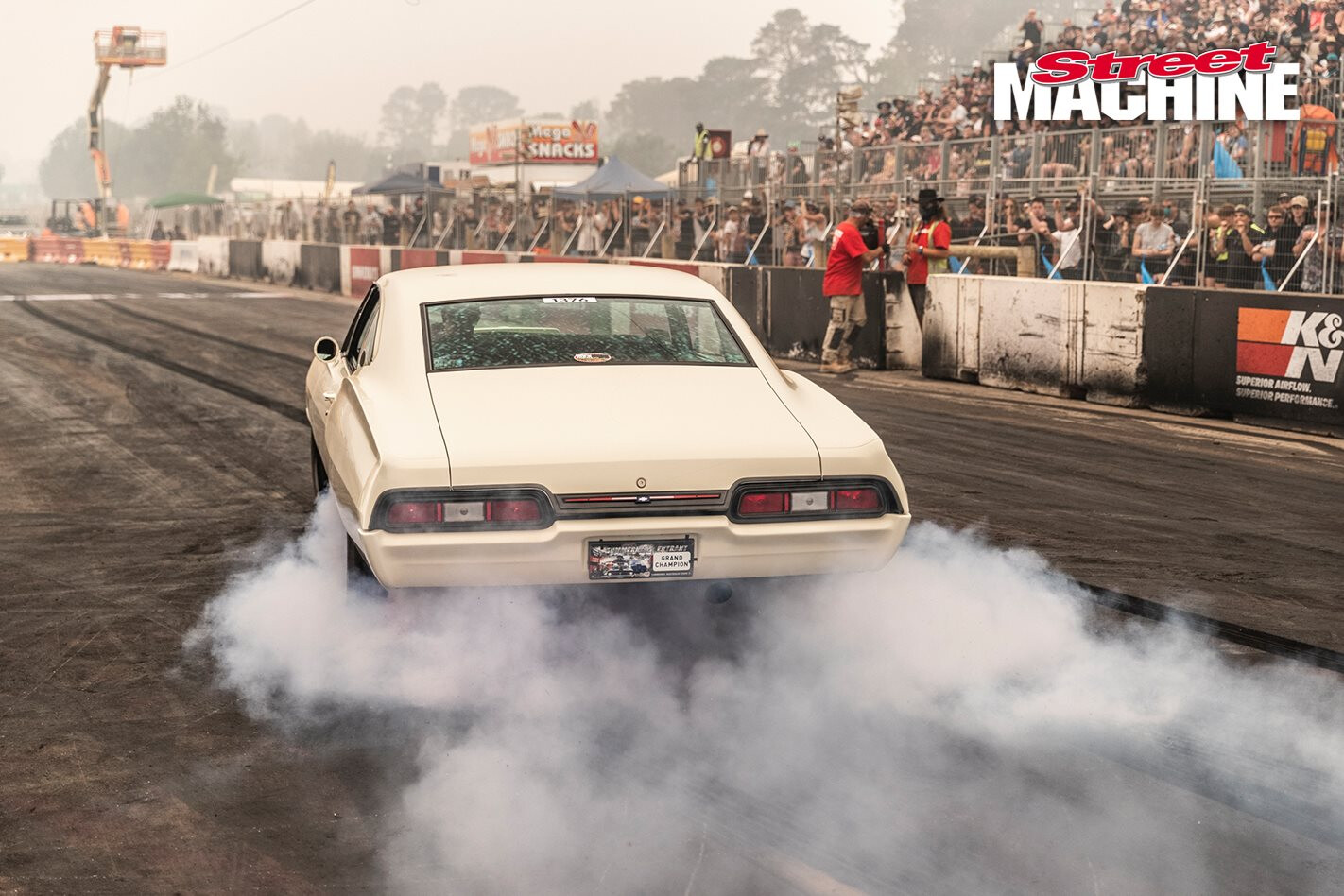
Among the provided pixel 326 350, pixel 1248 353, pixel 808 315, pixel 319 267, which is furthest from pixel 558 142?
pixel 326 350

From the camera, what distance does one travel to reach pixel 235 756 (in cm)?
435

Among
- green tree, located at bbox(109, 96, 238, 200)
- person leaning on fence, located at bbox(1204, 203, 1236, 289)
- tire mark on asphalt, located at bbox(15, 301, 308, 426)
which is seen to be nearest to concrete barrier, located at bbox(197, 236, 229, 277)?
tire mark on asphalt, located at bbox(15, 301, 308, 426)

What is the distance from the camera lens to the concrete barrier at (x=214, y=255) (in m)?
37.9

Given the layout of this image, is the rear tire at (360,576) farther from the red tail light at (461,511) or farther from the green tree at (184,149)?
the green tree at (184,149)

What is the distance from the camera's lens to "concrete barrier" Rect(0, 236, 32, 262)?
170ft

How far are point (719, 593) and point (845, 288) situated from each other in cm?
1043

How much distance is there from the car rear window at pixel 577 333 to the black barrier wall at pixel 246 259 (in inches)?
1205

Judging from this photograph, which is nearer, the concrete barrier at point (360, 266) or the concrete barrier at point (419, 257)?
the concrete barrier at point (419, 257)


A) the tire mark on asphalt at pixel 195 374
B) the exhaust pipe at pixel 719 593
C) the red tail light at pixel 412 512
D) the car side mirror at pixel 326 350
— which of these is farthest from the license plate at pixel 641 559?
the tire mark on asphalt at pixel 195 374

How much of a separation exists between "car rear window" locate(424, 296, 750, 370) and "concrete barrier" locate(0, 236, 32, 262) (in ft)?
167

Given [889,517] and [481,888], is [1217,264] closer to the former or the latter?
[889,517]

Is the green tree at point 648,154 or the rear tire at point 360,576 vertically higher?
the green tree at point 648,154

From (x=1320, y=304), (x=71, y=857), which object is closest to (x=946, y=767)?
(x=71, y=857)

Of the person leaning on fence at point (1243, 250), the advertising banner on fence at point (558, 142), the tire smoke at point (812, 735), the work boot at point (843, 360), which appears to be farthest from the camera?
the advertising banner on fence at point (558, 142)
